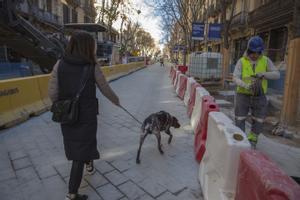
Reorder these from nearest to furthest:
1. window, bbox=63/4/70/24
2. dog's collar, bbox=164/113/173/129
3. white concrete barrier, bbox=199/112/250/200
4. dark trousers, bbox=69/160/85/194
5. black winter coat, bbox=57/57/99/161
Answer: white concrete barrier, bbox=199/112/250/200, black winter coat, bbox=57/57/99/161, dark trousers, bbox=69/160/85/194, dog's collar, bbox=164/113/173/129, window, bbox=63/4/70/24

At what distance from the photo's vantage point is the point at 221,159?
2.60 metres

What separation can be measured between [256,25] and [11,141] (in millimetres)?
20895

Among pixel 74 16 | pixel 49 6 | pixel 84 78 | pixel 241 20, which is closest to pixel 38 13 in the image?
pixel 49 6

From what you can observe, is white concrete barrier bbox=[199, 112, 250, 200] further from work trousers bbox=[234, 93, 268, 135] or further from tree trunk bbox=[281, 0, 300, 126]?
tree trunk bbox=[281, 0, 300, 126]

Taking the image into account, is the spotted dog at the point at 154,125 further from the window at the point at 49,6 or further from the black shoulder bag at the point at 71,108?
the window at the point at 49,6

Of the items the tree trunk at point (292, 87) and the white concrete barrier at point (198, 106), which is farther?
the tree trunk at point (292, 87)

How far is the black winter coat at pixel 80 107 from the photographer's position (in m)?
2.48

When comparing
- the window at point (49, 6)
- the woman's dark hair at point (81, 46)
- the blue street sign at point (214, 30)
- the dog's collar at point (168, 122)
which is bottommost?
the dog's collar at point (168, 122)

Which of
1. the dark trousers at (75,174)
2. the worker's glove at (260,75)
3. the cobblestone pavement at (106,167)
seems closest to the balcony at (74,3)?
the cobblestone pavement at (106,167)

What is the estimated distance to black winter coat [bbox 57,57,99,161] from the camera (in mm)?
2477

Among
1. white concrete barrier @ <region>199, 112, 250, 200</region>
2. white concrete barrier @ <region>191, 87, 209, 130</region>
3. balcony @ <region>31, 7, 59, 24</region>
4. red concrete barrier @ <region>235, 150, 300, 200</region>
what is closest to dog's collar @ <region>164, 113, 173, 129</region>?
white concrete barrier @ <region>191, 87, 209, 130</region>

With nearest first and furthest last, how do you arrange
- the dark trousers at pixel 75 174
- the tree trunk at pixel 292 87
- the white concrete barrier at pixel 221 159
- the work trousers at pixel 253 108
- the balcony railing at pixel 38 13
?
the white concrete barrier at pixel 221 159
the dark trousers at pixel 75 174
the work trousers at pixel 253 108
the tree trunk at pixel 292 87
the balcony railing at pixel 38 13

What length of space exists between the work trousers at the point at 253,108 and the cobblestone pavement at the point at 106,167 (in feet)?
3.49

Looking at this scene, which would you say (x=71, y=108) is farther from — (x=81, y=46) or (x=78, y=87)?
(x=81, y=46)
